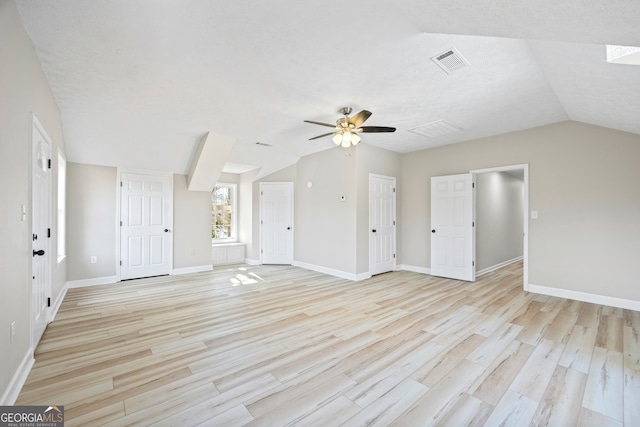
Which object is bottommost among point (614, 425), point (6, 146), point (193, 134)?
point (614, 425)

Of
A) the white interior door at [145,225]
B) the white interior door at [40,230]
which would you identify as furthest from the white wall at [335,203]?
the white interior door at [40,230]

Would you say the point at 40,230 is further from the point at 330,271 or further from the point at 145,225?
the point at 330,271

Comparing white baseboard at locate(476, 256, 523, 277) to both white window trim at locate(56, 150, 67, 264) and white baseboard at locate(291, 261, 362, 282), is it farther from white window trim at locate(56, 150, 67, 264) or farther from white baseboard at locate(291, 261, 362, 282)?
white window trim at locate(56, 150, 67, 264)

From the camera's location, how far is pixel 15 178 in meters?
1.88

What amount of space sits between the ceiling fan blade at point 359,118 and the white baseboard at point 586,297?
388 centimetres

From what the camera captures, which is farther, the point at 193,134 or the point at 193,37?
the point at 193,134

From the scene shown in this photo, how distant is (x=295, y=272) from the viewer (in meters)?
5.78

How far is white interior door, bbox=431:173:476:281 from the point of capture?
504 centimetres

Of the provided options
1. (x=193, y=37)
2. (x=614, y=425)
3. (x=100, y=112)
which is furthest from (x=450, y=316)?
(x=100, y=112)

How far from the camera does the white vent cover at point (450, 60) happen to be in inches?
97.1

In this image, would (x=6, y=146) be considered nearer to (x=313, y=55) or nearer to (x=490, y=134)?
(x=313, y=55)

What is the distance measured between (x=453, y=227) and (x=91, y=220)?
677 cm

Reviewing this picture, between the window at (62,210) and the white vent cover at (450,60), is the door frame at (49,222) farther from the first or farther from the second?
the white vent cover at (450,60)

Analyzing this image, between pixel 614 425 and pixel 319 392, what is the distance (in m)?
1.79
